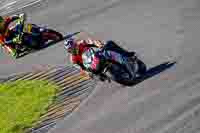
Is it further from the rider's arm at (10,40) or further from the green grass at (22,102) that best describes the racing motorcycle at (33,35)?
the green grass at (22,102)

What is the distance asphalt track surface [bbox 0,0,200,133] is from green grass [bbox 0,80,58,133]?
167 cm

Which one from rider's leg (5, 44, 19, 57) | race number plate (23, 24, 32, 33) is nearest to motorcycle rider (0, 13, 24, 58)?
rider's leg (5, 44, 19, 57)

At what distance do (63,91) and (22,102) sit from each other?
6.31ft

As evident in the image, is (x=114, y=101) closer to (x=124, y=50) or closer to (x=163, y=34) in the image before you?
(x=124, y=50)

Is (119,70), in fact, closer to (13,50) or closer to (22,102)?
(22,102)

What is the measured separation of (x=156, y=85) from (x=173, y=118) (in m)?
2.67

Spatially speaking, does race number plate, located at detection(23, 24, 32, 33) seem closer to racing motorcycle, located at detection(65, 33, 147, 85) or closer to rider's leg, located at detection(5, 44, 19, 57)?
rider's leg, located at detection(5, 44, 19, 57)

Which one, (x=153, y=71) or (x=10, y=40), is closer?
(x=153, y=71)

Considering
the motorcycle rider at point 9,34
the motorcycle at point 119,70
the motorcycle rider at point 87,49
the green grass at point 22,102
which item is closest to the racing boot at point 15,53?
the motorcycle rider at point 9,34

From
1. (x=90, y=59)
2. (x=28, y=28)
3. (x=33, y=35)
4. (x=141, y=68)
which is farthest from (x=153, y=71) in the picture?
(x=28, y=28)

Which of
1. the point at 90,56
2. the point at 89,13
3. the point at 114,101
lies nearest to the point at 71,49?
the point at 90,56

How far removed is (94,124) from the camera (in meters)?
24.2

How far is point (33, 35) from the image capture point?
33.1 m

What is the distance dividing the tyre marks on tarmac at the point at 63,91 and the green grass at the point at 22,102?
1.10ft
